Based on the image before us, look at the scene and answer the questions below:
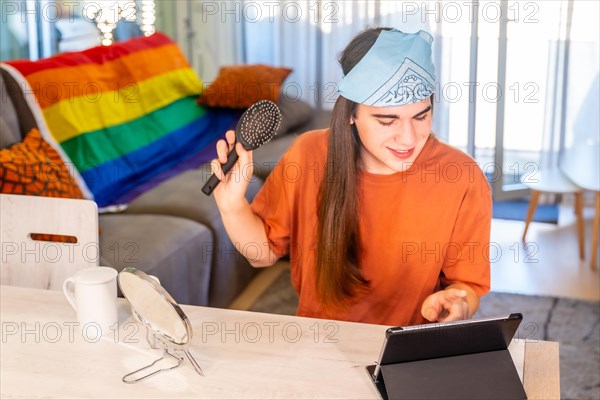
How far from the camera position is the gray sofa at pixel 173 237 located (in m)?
2.51

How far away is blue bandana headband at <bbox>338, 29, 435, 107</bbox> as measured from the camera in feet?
4.99

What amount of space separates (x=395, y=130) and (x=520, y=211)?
8.60 feet

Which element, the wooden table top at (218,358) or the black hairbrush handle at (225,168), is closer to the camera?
the wooden table top at (218,358)

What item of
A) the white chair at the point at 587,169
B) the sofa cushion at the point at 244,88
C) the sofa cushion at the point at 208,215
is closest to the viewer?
the sofa cushion at the point at 208,215

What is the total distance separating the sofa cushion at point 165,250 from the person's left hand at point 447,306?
119 centimetres

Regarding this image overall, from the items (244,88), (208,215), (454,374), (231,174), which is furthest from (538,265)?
(454,374)

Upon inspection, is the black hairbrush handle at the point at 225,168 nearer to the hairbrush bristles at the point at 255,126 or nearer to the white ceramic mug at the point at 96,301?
the hairbrush bristles at the point at 255,126

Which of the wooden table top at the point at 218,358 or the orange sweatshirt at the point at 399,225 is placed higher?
the orange sweatshirt at the point at 399,225

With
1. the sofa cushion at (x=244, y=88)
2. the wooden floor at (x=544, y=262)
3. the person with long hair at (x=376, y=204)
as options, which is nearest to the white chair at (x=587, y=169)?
the wooden floor at (x=544, y=262)

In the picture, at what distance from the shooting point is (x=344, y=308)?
5.54 feet

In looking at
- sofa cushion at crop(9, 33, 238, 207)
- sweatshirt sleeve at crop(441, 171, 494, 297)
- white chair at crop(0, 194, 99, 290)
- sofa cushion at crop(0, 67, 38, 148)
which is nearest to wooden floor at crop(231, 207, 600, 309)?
sofa cushion at crop(9, 33, 238, 207)

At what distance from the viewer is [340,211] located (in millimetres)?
1637

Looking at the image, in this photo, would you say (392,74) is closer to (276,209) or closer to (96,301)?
(276,209)

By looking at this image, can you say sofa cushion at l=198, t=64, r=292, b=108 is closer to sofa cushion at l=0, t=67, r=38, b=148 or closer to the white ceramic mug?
sofa cushion at l=0, t=67, r=38, b=148
